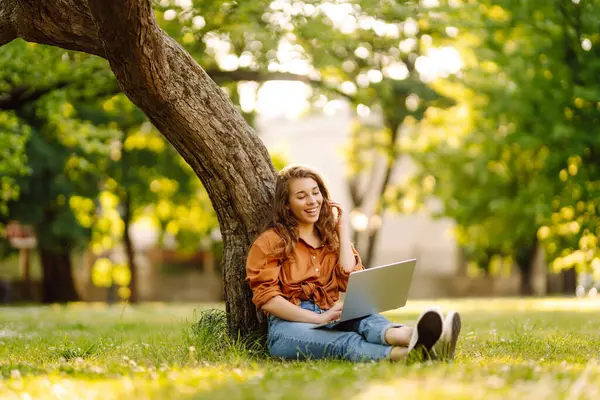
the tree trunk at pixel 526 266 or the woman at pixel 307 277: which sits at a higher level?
the woman at pixel 307 277

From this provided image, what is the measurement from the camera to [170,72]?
20.9 ft

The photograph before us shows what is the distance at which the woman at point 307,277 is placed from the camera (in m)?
5.64

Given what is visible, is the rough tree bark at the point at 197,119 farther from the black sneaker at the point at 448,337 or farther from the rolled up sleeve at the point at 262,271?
the black sneaker at the point at 448,337

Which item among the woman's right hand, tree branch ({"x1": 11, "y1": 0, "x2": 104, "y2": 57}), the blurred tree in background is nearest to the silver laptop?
the woman's right hand

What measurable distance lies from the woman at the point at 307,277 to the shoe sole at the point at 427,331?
0.23 m

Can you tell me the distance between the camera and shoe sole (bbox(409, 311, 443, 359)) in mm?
5055

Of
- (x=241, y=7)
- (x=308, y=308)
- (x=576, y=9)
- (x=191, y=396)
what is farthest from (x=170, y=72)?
(x=576, y=9)

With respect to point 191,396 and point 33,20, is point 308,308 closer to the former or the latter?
point 191,396

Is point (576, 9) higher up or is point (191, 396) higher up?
point (576, 9)

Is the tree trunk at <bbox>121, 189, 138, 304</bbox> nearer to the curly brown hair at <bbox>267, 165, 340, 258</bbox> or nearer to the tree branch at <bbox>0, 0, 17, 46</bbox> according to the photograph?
the tree branch at <bbox>0, 0, 17, 46</bbox>

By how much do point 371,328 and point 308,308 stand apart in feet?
2.34

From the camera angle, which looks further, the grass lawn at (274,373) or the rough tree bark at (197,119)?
the rough tree bark at (197,119)

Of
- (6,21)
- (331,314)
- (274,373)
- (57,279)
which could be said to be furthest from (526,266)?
(274,373)

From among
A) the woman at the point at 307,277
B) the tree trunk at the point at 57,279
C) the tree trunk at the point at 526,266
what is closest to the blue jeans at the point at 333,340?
the woman at the point at 307,277
